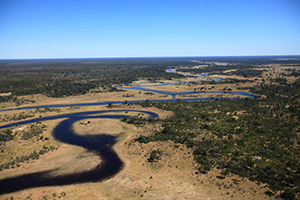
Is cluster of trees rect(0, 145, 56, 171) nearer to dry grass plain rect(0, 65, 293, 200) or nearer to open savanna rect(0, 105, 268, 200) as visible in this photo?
open savanna rect(0, 105, 268, 200)

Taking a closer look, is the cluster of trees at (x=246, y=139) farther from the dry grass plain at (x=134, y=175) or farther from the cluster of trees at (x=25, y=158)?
the cluster of trees at (x=25, y=158)

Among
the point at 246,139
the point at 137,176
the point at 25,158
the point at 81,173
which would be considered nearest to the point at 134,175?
the point at 137,176

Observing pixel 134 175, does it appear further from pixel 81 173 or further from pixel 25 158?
pixel 25 158

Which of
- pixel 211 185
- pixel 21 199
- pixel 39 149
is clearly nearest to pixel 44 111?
pixel 39 149

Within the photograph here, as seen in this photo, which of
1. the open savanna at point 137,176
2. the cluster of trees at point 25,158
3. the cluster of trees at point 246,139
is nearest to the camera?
the open savanna at point 137,176

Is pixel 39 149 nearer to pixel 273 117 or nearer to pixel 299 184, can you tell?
pixel 299 184

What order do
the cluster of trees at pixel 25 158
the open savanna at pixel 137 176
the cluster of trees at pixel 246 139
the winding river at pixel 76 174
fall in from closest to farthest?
the open savanna at pixel 137 176 < the winding river at pixel 76 174 < the cluster of trees at pixel 246 139 < the cluster of trees at pixel 25 158

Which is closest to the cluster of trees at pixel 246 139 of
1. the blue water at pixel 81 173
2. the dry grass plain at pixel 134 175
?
the dry grass plain at pixel 134 175

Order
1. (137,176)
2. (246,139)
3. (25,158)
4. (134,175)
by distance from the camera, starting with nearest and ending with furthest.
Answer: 1. (137,176)
2. (134,175)
3. (25,158)
4. (246,139)

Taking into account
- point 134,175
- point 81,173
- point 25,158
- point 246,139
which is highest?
point 246,139

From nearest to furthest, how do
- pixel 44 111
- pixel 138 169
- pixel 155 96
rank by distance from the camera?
1. pixel 138 169
2. pixel 44 111
3. pixel 155 96

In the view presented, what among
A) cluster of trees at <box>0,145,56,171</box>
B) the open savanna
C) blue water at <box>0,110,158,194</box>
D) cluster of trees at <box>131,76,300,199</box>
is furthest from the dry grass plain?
cluster of trees at <box>131,76,300,199</box>
